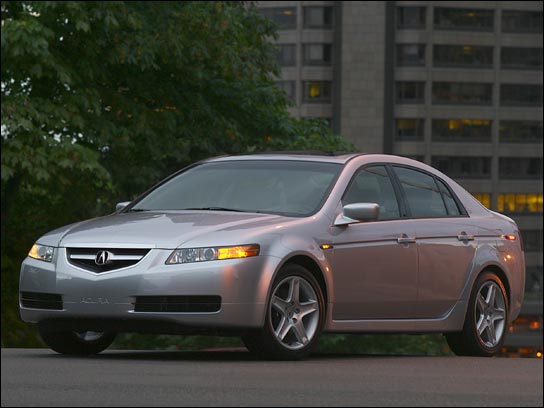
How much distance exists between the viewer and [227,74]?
31250mm

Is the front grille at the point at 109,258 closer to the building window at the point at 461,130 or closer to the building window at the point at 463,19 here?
the building window at the point at 461,130

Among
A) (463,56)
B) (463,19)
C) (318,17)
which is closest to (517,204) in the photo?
(463,56)

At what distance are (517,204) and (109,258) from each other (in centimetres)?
12864

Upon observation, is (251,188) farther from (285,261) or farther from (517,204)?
(517,204)

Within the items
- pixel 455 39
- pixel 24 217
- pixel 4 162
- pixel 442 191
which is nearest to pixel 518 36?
pixel 455 39

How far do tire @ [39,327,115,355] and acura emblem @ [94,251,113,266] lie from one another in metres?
1.11

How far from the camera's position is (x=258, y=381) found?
28.8 ft

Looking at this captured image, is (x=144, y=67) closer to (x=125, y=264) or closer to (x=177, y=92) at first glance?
(x=177, y=92)

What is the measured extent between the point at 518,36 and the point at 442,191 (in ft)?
411

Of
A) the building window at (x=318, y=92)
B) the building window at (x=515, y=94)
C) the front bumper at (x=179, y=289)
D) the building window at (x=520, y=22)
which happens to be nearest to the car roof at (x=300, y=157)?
the front bumper at (x=179, y=289)

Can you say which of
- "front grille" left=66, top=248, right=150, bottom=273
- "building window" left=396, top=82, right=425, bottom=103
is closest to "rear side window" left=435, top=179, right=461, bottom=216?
"front grille" left=66, top=248, right=150, bottom=273

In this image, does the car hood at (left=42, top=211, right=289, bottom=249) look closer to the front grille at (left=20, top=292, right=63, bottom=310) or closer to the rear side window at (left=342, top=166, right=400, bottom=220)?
the front grille at (left=20, top=292, right=63, bottom=310)

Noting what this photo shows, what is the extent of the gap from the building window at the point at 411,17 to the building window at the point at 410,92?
5.09 m

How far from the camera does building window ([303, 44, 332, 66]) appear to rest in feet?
437
